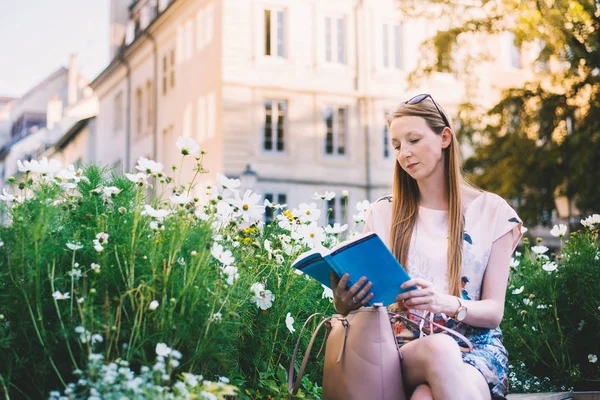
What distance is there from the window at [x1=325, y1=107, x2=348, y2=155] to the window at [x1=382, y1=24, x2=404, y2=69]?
2.36 meters

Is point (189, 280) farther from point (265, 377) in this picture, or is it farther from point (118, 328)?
point (265, 377)

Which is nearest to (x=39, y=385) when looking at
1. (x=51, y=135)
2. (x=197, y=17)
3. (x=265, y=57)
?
(x=265, y=57)

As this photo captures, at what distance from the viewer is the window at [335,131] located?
1019 inches

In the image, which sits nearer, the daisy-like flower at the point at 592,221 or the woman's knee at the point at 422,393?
the woman's knee at the point at 422,393

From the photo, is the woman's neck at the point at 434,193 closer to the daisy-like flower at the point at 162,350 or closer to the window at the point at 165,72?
the daisy-like flower at the point at 162,350

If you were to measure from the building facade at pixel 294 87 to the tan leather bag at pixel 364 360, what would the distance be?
2054 cm

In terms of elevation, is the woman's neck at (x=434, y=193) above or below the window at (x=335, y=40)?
below

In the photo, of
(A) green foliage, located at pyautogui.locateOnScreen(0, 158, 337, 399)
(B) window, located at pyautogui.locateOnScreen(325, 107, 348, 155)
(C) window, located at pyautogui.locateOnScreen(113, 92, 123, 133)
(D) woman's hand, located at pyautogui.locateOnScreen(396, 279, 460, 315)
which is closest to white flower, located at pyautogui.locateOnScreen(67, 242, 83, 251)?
(A) green foliage, located at pyautogui.locateOnScreen(0, 158, 337, 399)

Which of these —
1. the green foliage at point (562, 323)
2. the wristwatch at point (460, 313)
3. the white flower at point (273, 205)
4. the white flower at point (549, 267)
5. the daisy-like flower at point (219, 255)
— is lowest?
the green foliage at point (562, 323)

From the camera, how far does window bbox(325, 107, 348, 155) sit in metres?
25.9

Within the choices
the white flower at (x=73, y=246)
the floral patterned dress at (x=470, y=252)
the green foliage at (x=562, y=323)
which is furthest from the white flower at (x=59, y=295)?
the green foliage at (x=562, y=323)

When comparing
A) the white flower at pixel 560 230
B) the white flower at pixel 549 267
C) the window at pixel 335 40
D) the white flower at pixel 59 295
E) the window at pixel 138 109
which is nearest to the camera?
the white flower at pixel 59 295

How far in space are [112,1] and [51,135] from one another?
13880 mm

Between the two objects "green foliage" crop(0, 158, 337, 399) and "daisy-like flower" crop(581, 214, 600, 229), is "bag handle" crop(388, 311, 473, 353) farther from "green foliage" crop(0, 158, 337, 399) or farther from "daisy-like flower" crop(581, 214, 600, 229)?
"daisy-like flower" crop(581, 214, 600, 229)
